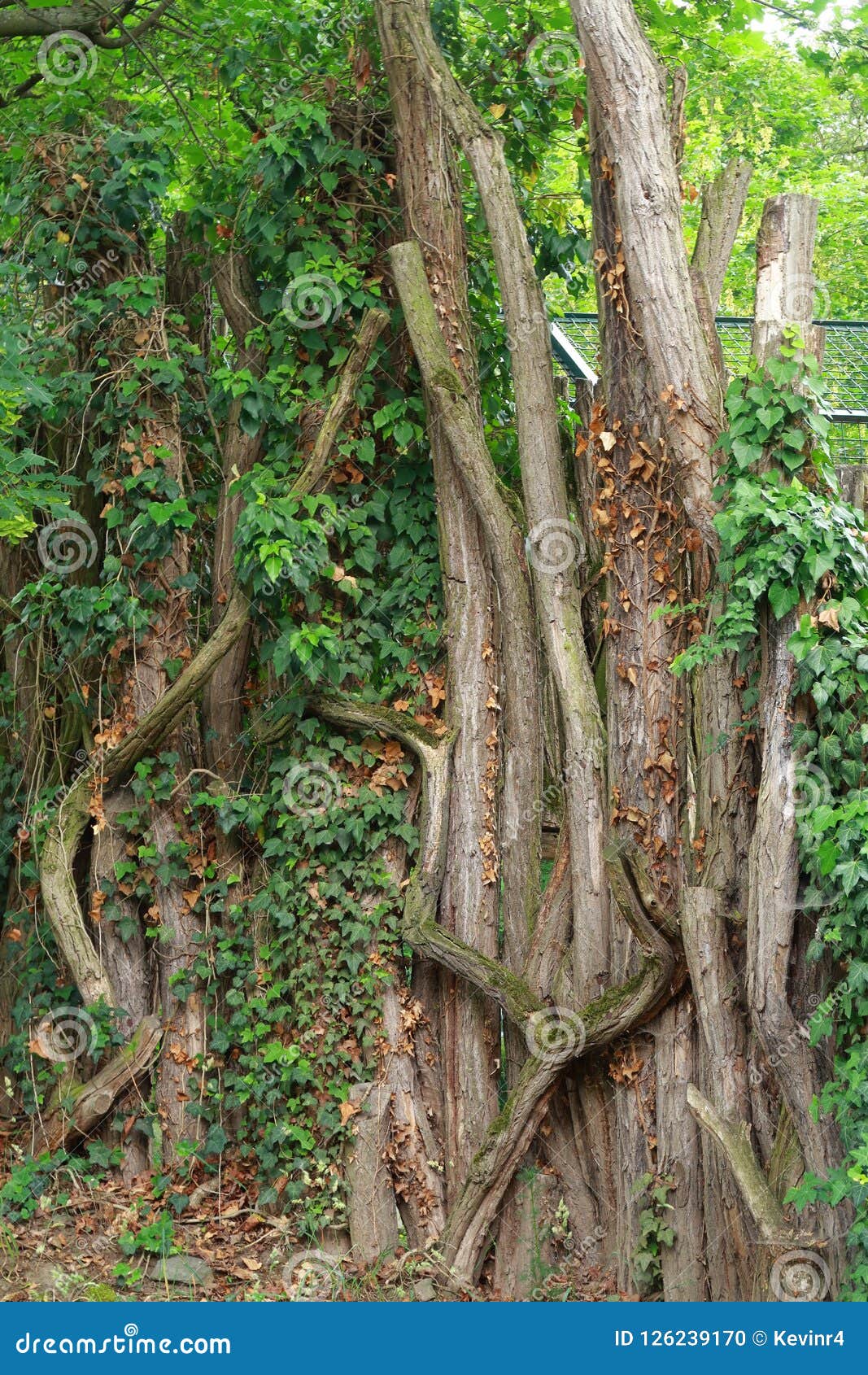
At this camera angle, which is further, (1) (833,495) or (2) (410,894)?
(2) (410,894)

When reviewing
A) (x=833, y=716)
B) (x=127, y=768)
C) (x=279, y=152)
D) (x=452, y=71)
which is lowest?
(x=833, y=716)

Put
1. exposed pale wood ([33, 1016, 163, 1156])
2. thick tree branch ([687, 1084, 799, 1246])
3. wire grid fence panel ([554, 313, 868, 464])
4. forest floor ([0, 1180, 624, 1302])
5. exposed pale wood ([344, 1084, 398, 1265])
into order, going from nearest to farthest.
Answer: thick tree branch ([687, 1084, 799, 1246])
forest floor ([0, 1180, 624, 1302])
exposed pale wood ([344, 1084, 398, 1265])
wire grid fence panel ([554, 313, 868, 464])
exposed pale wood ([33, 1016, 163, 1156])

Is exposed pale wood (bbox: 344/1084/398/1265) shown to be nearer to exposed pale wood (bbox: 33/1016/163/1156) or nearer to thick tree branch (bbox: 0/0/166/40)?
exposed pale wood (bbox: 33/1016/163/1156)

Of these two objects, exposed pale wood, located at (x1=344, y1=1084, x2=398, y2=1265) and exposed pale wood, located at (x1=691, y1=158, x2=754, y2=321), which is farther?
exposed pale wood, located at (x1=344, y1=1084, x2=398, y2=1265)

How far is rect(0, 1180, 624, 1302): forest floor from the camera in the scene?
18.2ft

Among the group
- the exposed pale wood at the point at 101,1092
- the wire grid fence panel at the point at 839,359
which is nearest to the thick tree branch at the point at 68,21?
the wire grid fence panel at the point at 839,359

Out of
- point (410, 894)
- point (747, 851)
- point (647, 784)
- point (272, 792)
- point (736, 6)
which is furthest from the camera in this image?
point (736, 6)

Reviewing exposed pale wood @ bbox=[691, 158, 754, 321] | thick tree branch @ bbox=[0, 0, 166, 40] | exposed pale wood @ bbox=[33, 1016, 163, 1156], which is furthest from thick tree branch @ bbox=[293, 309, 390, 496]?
exposed pale wood @ bbox=[33, 1016, 163, 1156]

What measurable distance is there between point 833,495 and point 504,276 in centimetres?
206

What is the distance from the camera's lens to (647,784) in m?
5.38

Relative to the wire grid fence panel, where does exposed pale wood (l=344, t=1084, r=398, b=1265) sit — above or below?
below

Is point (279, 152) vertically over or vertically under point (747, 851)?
over

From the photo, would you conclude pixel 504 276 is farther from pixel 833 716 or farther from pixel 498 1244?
pixel 498 1244

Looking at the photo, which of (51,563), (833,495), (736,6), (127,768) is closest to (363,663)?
(127,768)
